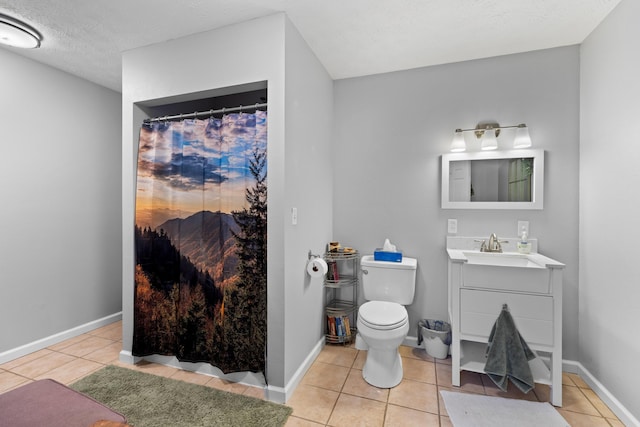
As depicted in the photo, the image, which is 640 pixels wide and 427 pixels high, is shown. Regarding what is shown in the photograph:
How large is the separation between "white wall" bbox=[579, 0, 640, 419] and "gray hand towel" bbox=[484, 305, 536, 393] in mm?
475

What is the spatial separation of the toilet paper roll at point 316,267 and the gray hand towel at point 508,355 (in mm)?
1211

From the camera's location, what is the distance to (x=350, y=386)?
2.07m

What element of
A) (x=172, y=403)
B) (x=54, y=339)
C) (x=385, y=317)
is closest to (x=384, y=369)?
(x=385, y=317)

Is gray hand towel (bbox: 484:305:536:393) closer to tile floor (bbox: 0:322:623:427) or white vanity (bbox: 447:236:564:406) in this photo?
white vanity (bbox: 447:236:564:406)

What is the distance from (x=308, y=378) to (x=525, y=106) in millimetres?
2686

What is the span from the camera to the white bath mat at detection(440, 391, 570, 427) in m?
1.71

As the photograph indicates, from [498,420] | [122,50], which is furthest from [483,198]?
[122,50]

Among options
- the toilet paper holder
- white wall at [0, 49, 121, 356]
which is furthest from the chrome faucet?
white wall at [0, 49, 121, 356]

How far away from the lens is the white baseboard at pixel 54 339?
2.39 m

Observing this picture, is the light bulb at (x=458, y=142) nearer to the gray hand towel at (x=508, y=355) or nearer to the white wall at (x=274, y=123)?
the white wall at (x=274, y=123)

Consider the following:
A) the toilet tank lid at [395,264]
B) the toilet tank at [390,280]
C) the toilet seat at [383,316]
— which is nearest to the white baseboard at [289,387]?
the toilet seat at [383,316]

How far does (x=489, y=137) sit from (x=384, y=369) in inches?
77.8

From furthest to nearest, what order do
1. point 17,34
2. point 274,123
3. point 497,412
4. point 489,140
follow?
1. point 489,140
2. point 17,34
3. point 274,123
4. point 497,412

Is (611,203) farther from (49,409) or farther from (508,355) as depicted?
(49,409)
